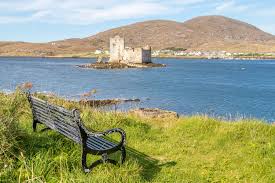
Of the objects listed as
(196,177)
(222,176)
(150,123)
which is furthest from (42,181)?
(150,123)

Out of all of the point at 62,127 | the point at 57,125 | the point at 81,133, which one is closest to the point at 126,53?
the point at 57,125

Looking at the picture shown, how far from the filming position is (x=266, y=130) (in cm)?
988

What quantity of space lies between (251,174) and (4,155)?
14.6 ft

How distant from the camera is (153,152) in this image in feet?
28.1

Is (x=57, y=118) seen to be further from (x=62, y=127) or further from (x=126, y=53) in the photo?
(x=126, y=53)

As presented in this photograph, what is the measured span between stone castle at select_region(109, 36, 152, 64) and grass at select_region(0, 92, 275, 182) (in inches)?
4160

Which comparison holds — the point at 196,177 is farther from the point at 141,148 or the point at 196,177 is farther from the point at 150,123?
the point at 150,123

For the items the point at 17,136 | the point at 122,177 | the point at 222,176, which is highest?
the point at 17,136

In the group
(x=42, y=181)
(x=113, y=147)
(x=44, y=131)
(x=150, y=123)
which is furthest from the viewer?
(x=150, y=123)

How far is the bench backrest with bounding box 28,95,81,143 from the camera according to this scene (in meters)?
6.41

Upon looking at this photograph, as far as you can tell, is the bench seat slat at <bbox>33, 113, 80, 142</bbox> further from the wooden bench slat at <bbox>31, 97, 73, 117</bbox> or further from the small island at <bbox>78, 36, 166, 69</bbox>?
the small island at <bbox>78, 36, 166, 69</bbox>

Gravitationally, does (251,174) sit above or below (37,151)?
below

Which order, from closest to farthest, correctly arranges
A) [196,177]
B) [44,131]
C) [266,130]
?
1. [196,177]
2. [44,131]
3. [266,130]

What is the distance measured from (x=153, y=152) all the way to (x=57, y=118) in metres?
2.44
